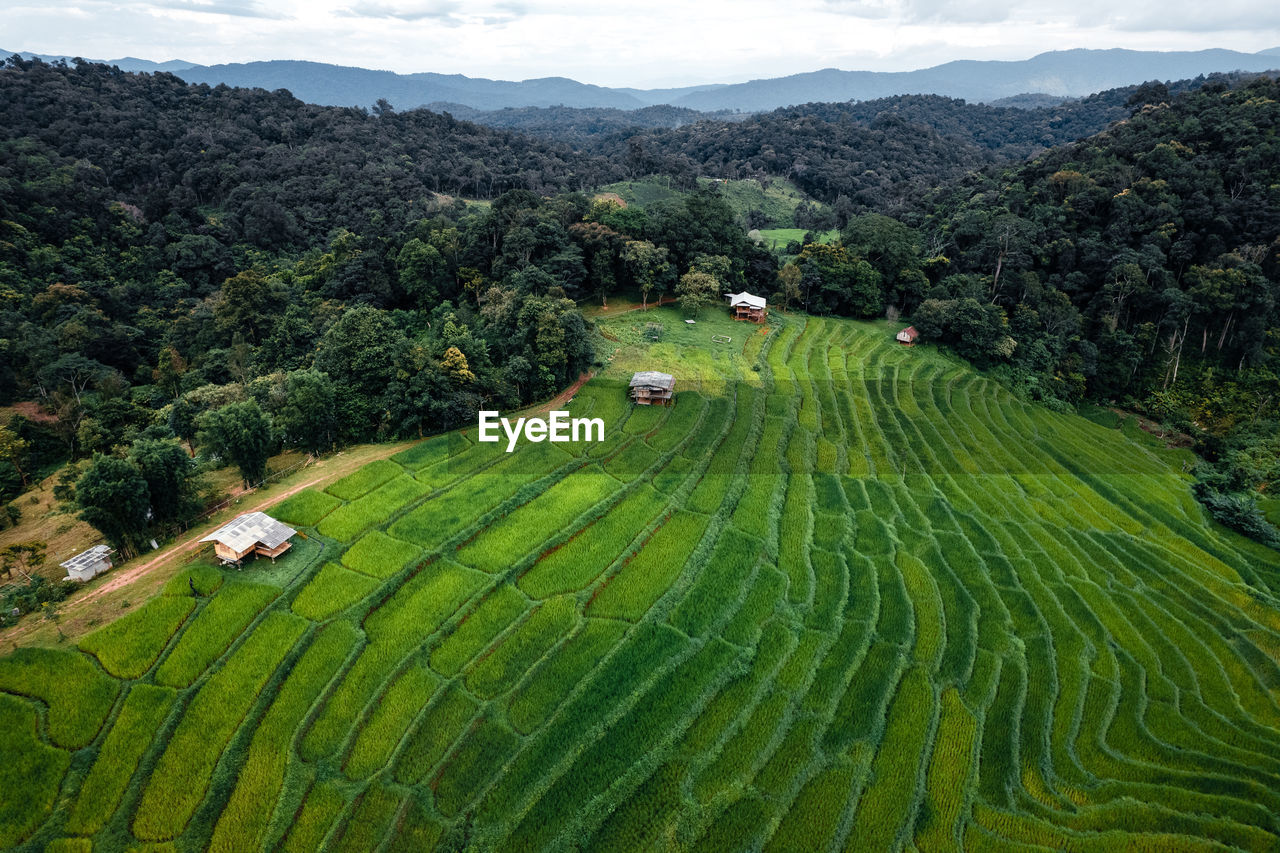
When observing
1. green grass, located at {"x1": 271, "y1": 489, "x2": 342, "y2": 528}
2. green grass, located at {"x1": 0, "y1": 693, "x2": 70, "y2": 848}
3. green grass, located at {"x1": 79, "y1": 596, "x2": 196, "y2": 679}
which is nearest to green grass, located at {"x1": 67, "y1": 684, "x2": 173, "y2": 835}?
green grass, located at {"x1": 0, "y1": 693, "x2": 70, "y2": 848}

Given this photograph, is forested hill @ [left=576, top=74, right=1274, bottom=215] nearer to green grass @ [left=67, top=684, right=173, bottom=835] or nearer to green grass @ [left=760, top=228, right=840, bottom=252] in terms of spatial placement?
green grass @ [left=760, top=228, right=840, bottom=252]

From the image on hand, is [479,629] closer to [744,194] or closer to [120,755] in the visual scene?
[120,755]

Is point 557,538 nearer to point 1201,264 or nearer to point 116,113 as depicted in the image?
point 1201,264

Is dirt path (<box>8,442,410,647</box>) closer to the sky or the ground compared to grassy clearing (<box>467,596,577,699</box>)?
closer to the sky

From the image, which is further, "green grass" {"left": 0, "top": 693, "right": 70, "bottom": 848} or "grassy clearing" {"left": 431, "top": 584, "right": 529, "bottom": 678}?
"grassy clearing" {"left": 431, "top": 584, "right": 529, "bottom": 678}

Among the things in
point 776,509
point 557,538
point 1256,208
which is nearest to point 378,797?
point 557,538

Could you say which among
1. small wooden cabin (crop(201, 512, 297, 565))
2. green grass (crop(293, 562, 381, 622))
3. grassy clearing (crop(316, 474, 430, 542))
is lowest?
green grass (crop(293, 562, 381, 622))
